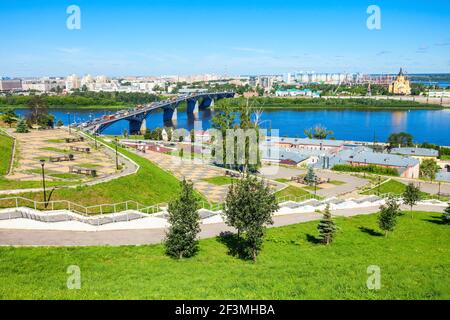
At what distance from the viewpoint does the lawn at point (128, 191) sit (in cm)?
1902

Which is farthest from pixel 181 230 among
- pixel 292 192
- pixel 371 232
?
pixel 292 192

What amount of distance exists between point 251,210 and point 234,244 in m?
2.73

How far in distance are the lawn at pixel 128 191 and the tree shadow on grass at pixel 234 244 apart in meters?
5.27

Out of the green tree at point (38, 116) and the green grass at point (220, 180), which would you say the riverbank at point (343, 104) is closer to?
the green tree at point (38, 116)

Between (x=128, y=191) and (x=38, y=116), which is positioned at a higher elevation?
(x=38, y=116)

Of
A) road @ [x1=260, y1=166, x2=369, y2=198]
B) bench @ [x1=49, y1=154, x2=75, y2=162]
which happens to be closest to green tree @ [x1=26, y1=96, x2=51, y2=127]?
bench @ [x1=49, y1=154, x2=75, y2=162]

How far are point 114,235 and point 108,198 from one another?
14.2ft

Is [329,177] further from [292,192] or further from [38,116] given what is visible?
[38,116]

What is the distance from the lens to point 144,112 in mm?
78688

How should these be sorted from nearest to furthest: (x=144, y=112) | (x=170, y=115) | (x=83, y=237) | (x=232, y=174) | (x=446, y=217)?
(x=83, y=237)
(x=446, y=217)
(x=232, y=174)
(x=144, y=112)
(x=170, y=115)

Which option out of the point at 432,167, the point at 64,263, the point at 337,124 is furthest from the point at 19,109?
the point at 64,263

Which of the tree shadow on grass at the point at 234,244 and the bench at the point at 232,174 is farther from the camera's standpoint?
the bench at the point at 232,174

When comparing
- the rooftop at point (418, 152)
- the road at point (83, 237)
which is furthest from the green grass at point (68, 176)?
the rooftop at point (418, 152)
